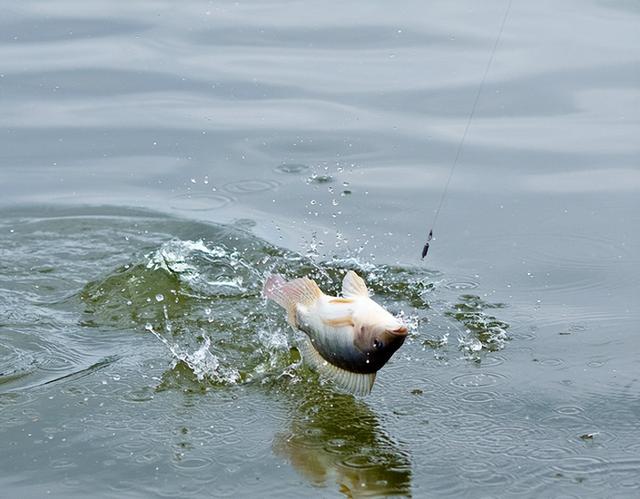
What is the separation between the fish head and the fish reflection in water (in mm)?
424

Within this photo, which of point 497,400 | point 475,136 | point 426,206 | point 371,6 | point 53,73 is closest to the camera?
point 497,400

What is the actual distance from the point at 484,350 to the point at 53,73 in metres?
5.96

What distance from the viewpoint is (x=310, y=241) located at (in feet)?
25.4

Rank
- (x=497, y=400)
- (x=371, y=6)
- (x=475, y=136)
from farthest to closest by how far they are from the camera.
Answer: (x=371, y=6)
(x=475, y=136)
(x=497, y=400)

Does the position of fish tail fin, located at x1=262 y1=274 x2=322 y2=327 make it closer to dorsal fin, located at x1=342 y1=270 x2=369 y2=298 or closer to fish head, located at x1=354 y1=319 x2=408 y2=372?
dorsal fin, located at x1=342 y1=270 x2=369 y2=298

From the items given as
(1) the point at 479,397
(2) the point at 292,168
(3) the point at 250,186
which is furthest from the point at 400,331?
(2) the point at 292,168

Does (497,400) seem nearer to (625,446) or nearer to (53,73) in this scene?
(625,446)

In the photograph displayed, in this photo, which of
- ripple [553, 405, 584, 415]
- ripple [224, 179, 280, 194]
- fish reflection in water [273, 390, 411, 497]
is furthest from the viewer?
ripple [224, 179, 280, 194]

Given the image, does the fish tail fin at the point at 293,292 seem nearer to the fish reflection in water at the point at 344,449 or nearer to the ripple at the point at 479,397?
the fish reflection in water at the point at 344,449

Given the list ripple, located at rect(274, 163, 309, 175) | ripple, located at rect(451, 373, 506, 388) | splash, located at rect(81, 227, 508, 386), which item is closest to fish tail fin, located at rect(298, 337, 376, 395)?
splash, located at rect(81, 227, 508, 386)

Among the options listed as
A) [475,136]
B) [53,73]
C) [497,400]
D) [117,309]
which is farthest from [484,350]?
[53,73]

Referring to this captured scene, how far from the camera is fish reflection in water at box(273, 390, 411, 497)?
4965mm

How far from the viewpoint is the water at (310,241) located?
5.23 metres

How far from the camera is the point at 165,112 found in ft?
33.1
